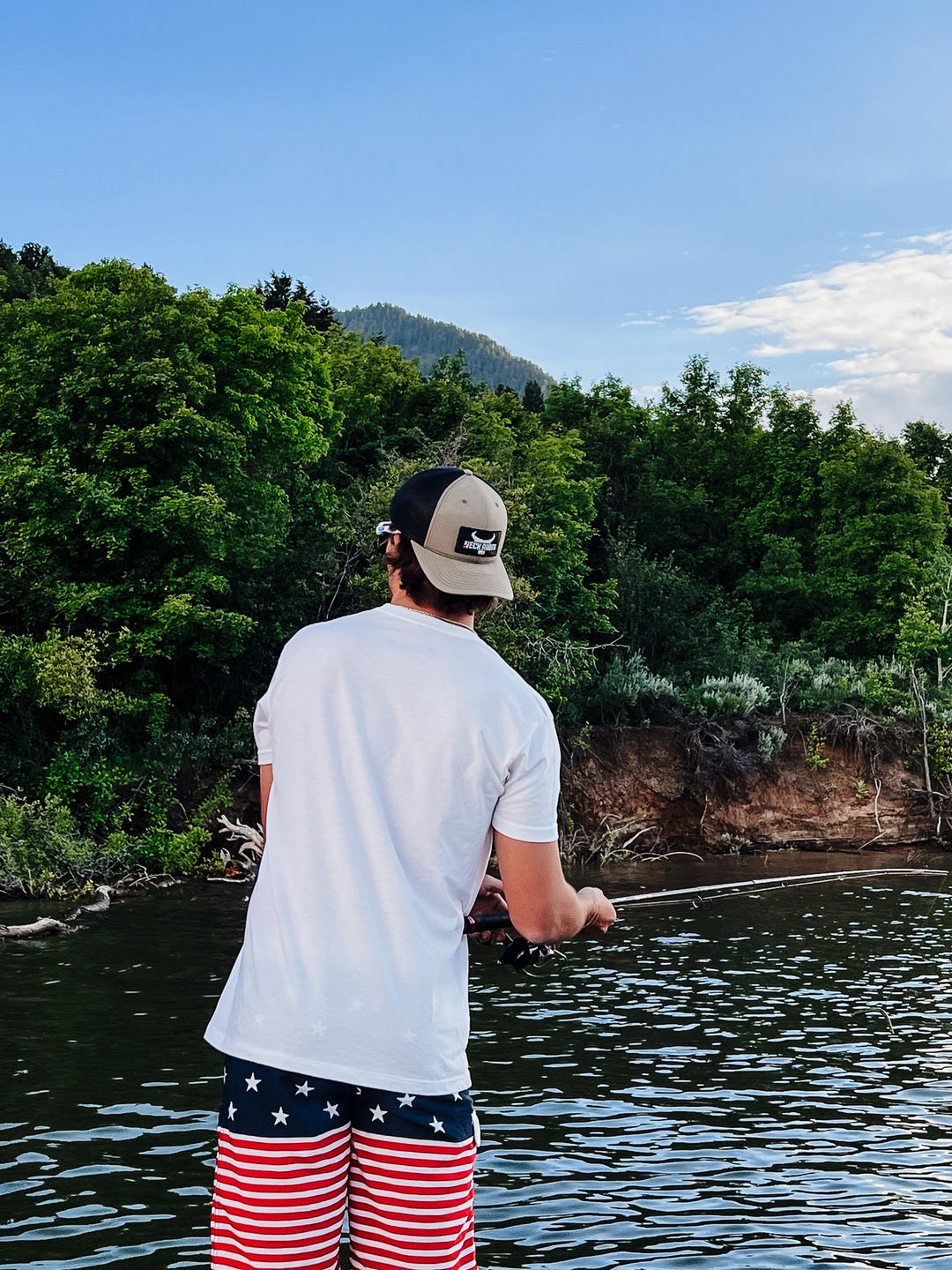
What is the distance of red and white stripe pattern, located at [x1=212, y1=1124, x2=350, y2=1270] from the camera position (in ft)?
8.00

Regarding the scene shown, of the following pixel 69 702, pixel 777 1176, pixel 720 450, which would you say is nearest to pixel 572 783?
pixel 69 702

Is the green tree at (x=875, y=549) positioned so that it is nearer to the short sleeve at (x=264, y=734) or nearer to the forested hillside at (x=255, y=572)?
the forested hillside at (x=255, y=572)

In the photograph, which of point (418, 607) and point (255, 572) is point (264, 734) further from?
point (255, 572)

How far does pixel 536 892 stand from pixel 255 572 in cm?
2516

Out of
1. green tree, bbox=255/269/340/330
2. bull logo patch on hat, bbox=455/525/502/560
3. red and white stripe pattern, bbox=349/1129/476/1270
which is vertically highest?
green tree, bbox=255/269/340/330

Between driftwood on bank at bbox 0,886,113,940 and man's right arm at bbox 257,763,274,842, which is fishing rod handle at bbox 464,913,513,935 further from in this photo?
driftwood on bank at bbox 0,886,113,940

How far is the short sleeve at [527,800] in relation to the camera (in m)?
2.53

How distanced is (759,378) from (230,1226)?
50.6m

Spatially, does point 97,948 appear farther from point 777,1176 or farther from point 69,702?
point 777,1176

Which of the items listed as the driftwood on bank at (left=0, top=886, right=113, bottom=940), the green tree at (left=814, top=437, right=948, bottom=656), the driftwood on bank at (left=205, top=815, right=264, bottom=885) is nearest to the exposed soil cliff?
the driftwood on bank at (left=205, top=815, right=264, bottom=885)

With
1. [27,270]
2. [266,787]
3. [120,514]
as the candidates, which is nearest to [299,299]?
[27,270]

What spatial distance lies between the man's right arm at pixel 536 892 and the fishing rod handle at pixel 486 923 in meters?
0.07

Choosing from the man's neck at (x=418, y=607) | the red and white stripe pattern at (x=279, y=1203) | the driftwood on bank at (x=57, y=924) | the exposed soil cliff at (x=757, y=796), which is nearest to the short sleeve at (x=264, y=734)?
the man's neck at (x=418, y=607)

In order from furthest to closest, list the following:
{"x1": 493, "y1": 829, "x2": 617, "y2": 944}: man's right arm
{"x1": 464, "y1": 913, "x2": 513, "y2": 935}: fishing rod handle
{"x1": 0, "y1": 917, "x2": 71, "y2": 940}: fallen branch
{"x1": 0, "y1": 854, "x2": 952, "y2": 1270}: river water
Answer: {"x1": 0, "y1": 917, "x2": 71, "y2": 940}: fallen branch < {"x1": 0, "y1": 854, "x2": 952, "y2": 1270}: river water < {"x1": 464, "y1": 913, "x2": 513, "y2": 935}: fishing rod handle < {"x1": 493, "y1": 829, "x2": 617, "y2": 944}: man's right arm
